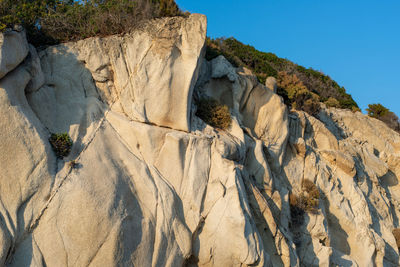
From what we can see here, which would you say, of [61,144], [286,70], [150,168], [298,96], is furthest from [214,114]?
[286,70]

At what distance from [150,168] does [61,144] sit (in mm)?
2581

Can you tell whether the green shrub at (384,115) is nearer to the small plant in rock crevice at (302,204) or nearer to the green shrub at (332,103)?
the green shrub at (332,103)

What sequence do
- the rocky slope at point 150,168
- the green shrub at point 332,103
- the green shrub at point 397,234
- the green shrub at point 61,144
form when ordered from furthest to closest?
the green shrub at point 332,103
the green shrub at point 397,234
the green shrub at point 61,144
the rocky slope at point 150,168

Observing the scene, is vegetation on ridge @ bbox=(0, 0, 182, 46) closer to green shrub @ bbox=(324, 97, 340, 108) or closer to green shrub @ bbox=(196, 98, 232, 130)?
green shrub @ bbox=(196, 98, 232, 130)

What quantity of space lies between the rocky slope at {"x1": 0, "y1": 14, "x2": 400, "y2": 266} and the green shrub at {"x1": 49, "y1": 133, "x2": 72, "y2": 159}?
179 mm

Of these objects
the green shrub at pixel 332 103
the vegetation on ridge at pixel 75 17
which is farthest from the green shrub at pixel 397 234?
the vegetation on ridge at pixel 75 17

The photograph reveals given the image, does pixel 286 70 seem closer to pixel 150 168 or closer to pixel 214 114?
pixel 214 114

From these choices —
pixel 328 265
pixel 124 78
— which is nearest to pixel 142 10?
pixel 124 78

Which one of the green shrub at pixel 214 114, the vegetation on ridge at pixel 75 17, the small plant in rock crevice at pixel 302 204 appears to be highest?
the vegetation on ridge at pixel 75 17

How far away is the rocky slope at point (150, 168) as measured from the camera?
10.3 metres

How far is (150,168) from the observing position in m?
12.2

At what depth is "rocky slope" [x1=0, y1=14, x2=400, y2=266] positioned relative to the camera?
33.8 feet

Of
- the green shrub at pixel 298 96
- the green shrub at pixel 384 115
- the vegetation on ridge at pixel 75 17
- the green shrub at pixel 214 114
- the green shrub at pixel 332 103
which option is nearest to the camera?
the vegetation on ridge at pixel 75 17

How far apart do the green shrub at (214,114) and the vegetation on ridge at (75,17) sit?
3710 millimetres
